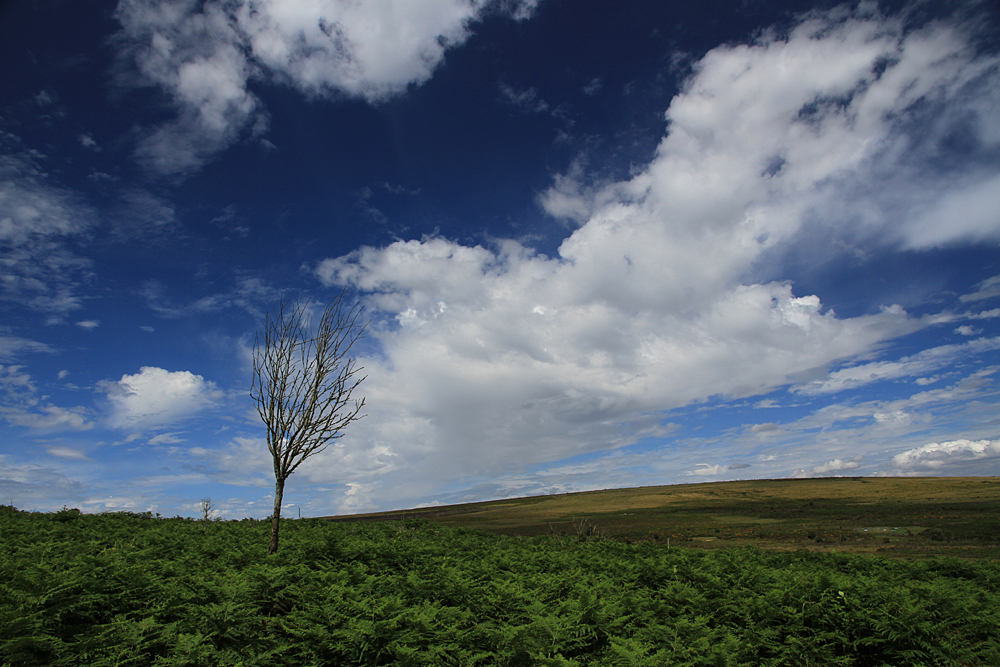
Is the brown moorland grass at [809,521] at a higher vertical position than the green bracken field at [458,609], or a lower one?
lower

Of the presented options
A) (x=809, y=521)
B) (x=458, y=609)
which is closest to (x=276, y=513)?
(x=458, y=609)

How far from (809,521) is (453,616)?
6310cm

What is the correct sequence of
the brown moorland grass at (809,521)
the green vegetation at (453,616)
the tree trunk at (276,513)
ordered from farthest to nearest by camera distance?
1. the brown moorland grass at (809,521)
2. the tree trunk at (276,513)
3. the green vegetation at (453,616)

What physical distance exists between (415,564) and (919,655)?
9050mm

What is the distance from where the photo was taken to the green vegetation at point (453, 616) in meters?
5.37

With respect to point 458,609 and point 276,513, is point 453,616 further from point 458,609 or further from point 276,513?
point 276,513

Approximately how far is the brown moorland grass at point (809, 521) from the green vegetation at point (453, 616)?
1672 cm

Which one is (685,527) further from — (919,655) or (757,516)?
(919,655)

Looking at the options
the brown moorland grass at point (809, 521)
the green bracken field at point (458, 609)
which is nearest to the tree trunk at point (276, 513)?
the green bracken field at point (458, 609)

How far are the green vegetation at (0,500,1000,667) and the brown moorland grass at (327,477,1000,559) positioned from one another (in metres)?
16.7

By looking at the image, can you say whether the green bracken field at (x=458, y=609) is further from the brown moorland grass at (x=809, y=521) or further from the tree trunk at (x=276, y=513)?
the brown moorland grass at (x=809, y=521)

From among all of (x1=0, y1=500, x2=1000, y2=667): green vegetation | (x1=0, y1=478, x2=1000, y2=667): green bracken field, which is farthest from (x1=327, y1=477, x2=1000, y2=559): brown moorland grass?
(x1=0, y1=500, x2=1000, y2=667): green vegetation

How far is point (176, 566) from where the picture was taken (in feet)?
27.6

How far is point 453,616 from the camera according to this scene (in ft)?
21.2
